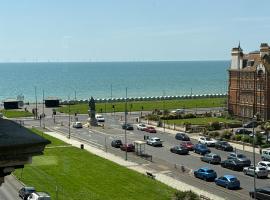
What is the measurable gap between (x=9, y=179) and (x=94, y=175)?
23.6ft

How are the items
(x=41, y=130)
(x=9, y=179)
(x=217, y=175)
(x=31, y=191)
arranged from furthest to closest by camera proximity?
(x=41, y=130) < (x=217, y=175) < (x=9, y=179) < (x=31, y=191)

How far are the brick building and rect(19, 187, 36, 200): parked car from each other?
53.7 meters

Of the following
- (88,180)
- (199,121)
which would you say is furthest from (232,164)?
(199,121)

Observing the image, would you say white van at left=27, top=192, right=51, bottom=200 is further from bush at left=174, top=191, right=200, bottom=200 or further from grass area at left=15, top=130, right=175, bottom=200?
bush at left=174, top=191, right=200, bottom=200

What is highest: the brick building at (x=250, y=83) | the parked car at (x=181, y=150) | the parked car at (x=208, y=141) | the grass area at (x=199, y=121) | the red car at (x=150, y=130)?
the brick building at (x=250, y=83)

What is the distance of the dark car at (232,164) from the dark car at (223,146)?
9846 mm

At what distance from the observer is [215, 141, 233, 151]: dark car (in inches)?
2391

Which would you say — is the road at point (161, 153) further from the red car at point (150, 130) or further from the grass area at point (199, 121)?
the grass area at point (199, 121)

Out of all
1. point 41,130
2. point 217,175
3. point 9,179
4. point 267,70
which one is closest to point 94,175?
point 9,179

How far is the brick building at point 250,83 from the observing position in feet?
271

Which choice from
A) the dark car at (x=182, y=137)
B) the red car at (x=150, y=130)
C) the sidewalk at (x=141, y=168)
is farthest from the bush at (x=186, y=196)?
the red car at (x=150, y=130)

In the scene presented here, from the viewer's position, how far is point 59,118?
94.9 meters

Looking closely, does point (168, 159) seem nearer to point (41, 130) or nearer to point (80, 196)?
point (80, 196)

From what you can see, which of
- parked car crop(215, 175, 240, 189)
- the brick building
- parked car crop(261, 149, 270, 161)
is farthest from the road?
the brick building
